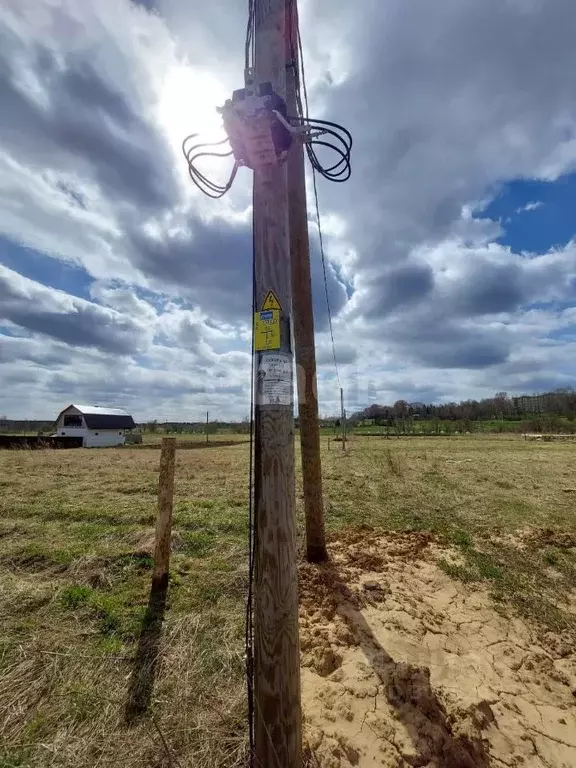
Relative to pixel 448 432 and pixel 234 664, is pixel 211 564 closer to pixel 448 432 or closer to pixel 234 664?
pixel 234 664

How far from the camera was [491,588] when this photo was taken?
448cm

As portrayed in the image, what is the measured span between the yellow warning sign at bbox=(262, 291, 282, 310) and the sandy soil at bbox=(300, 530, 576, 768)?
2478 mm

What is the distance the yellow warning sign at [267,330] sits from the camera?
2.04 m

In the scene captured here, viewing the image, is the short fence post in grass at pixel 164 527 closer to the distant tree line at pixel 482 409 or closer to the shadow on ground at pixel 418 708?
the shadow on ground at pixel 418 708

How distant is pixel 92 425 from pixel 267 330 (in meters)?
44.2

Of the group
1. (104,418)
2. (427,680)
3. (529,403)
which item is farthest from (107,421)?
(529,403)

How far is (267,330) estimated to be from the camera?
2055mm

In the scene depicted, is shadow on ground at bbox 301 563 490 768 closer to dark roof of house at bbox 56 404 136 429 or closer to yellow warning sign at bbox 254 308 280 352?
yellow warning sign at bbox 254 308 280 352

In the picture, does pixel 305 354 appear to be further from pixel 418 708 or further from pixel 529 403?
pixel 529 403

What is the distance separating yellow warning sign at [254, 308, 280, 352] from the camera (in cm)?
204

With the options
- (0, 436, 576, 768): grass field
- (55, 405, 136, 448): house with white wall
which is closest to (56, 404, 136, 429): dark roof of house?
(55, 405, 136, 448): house with white wall

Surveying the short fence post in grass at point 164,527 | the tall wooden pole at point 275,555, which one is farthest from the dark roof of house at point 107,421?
the tall wooden pole at point 275,555

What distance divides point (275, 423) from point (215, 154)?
5.81 feet

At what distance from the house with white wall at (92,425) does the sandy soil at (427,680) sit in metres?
40.8
